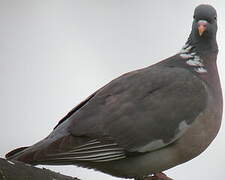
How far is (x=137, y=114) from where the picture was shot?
20.5 feet

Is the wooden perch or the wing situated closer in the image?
the wooden perch

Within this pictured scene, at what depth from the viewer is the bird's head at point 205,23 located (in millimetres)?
7094

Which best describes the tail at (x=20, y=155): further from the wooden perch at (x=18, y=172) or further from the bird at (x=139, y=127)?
the wooden perch at (x=18, y=172)

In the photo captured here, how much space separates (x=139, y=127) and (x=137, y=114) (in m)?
0.13

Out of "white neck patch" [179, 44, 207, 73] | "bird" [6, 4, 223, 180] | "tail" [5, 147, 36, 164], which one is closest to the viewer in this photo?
"tail" [5, 147, 36, 164]

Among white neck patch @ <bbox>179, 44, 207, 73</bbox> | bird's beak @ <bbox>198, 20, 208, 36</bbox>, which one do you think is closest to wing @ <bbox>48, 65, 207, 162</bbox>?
white neck patch @ <bbox>179, 44, 207, 73</bbox>

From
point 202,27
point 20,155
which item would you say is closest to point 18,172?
point 20,155

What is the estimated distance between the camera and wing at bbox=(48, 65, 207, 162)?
6.08 metres

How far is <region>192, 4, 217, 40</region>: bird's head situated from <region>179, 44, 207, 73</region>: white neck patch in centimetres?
17

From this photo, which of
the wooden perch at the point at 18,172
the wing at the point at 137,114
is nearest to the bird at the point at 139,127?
the wing at the point at 137,114

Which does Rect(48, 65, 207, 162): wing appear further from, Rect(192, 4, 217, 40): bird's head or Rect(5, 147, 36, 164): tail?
Rect(192, 4, 217, 40): bird's head

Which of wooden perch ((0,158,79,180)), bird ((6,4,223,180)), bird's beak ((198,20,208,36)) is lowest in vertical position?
bird ((6,4,223,180))

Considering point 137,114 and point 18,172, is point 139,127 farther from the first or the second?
point 18,172

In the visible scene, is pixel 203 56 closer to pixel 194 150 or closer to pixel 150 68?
pixel 150 68
